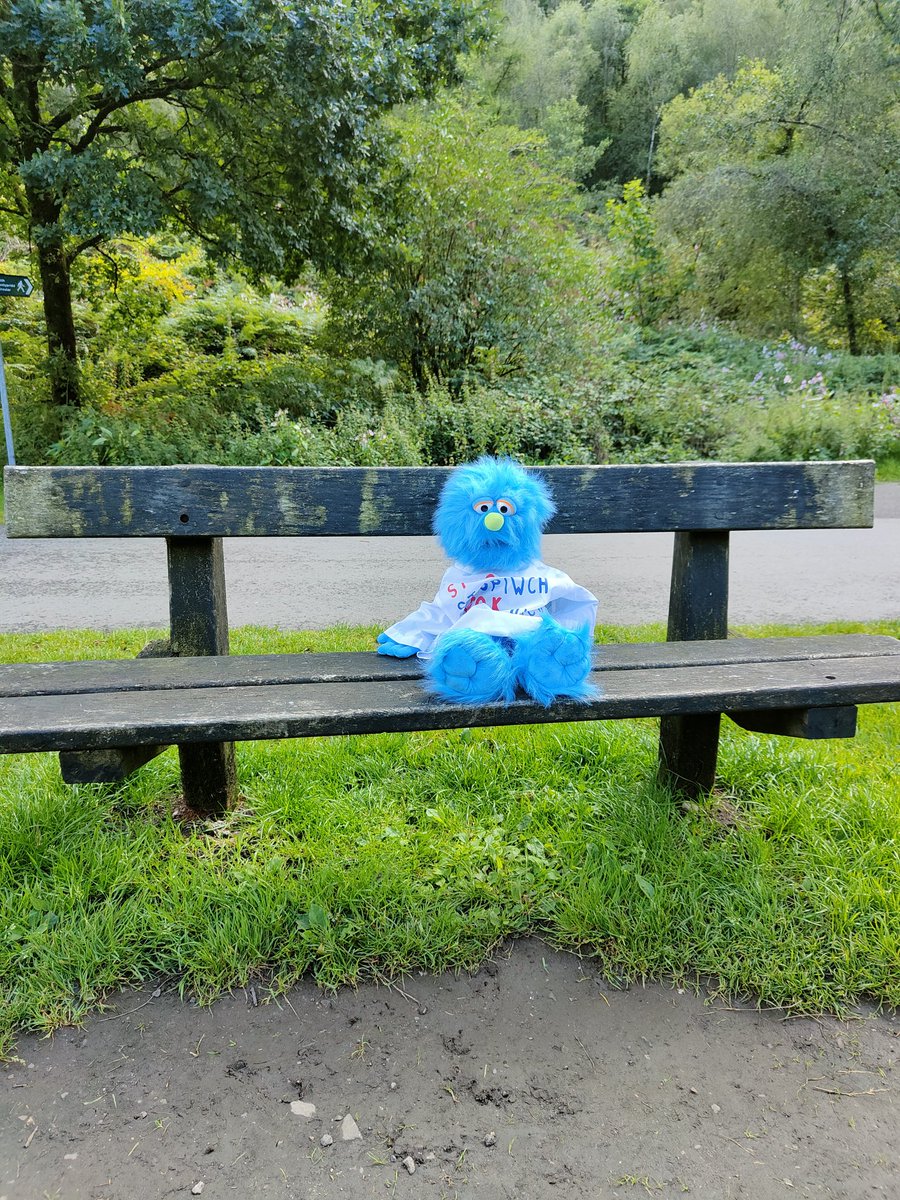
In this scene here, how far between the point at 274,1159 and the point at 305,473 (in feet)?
5.52

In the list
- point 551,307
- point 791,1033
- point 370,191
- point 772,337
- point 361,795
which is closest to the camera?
Answer: point 791,1033

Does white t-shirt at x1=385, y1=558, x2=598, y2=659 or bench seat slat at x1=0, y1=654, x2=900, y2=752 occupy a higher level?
white t-shirt at x1=385, y1=558, x2=598, y2=659

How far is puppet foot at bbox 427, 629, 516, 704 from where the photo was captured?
1948mm

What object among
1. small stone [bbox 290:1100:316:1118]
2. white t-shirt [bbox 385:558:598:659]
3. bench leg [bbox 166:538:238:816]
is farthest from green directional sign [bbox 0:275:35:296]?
small stone [bbox 290:1100:316:1118]

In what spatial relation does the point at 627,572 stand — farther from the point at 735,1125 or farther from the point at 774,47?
the point at 774,47

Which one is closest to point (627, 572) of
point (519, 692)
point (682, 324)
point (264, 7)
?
point (519, 692)

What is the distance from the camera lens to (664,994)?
6.72 feet

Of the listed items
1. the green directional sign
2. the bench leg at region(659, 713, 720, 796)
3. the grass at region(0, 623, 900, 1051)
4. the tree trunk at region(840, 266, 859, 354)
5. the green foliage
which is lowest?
the grass at region(0, 623, 900, 1051)

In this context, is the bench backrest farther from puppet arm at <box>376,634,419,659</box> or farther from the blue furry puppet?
puppet arm at <box>376,634,419,659</box>

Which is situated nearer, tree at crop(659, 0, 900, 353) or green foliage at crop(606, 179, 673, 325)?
tree at crop(659, 0, 900, 353)

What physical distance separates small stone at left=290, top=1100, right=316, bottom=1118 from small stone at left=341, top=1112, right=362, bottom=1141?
0.07 meters

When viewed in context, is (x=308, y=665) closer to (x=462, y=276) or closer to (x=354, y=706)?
(x=354, y=706)

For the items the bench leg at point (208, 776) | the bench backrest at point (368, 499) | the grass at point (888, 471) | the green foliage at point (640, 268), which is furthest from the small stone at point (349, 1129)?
the green foliage at point (640, 268)

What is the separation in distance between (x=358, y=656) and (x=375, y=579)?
11.9ft
